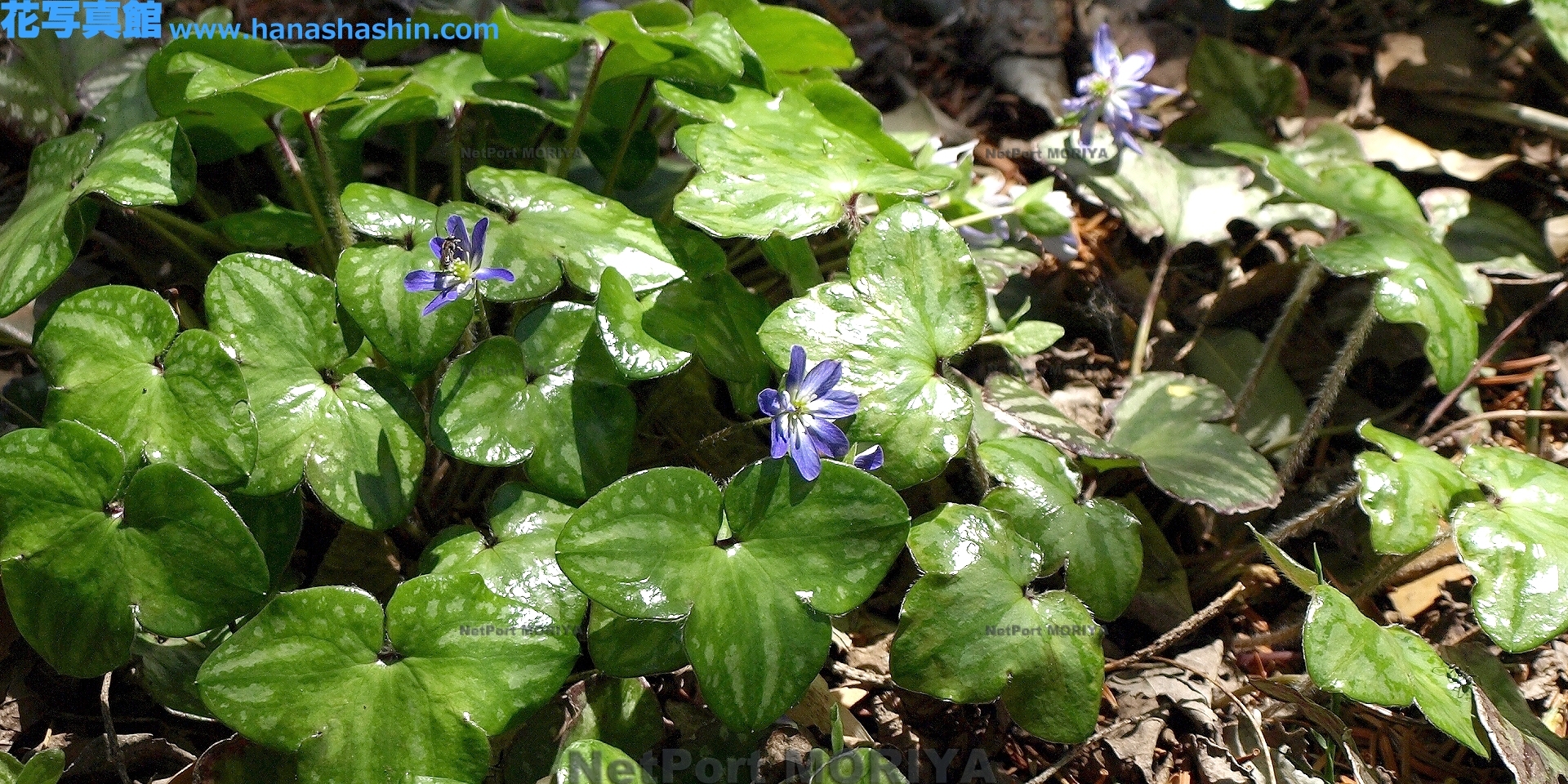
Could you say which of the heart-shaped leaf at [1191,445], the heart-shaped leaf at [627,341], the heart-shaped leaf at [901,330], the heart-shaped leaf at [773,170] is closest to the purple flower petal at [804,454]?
the heart-shaped leaf at [901,330]

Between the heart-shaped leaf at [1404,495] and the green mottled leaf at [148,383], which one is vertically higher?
the green mottled leaf at [148,383]

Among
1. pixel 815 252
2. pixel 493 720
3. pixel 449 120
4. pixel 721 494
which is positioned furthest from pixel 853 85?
pixel 493 720

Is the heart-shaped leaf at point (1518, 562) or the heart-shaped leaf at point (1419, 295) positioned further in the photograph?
the heart-shaped leaf at point (1419, 295)

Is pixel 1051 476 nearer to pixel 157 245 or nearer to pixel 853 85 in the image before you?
pixel 853 85

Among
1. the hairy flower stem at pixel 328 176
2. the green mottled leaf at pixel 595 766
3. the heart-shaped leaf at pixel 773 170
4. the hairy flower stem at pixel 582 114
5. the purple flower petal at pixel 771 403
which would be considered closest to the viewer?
the green mottled leaf at pixel 595 766

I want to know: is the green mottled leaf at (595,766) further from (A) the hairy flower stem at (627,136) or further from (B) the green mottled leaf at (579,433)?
(A) the hairy flower stem at (627,136)

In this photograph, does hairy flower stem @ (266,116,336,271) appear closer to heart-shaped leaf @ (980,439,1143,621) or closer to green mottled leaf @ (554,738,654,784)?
green mottled leaf @ (554,738,654,784)

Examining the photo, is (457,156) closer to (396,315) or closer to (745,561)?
(396,315)
